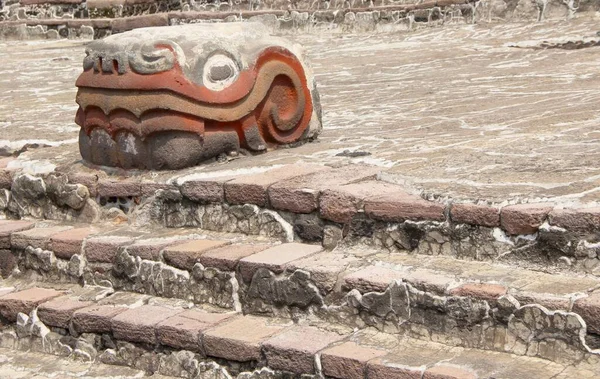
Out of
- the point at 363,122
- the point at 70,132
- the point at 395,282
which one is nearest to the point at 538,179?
the point at 395,282

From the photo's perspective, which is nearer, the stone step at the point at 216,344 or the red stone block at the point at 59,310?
the stone step at the point at 216,344

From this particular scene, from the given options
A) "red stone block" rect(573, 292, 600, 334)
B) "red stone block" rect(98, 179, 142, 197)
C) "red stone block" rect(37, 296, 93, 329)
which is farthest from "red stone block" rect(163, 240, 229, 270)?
"red stone block" rect(573, 292, 600, 334)

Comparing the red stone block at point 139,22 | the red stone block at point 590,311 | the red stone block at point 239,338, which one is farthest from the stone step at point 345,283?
the red stone block at point 139,22

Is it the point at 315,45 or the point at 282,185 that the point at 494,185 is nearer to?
the point at 282,185

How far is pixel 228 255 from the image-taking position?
4.00 meters

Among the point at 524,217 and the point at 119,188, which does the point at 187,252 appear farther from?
the point at 524,217

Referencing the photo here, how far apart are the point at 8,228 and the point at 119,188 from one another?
60cm

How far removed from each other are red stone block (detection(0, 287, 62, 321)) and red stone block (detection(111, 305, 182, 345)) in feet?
1.66

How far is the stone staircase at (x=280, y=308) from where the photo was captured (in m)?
3.22

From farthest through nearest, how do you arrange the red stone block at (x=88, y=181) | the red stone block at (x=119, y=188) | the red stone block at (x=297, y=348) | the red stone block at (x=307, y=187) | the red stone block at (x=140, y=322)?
1. the red stone block at (x=88, y=181)
2. the red stone block at (x=119, y=188)
3. the red stone block at (x=307, y=187)
4. the red stone block at (x=140, y=322)
5. the red stone block at (x=297, y=348)

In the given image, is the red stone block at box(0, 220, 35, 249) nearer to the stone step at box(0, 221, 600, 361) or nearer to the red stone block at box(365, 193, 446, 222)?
the stone step at box(0, 221, 600, 361)

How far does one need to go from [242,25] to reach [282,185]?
1089 mm

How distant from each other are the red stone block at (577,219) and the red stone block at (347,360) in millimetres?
677

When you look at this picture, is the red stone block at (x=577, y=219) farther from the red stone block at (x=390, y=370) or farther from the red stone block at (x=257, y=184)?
the red stone block at (x=257, y=184)
